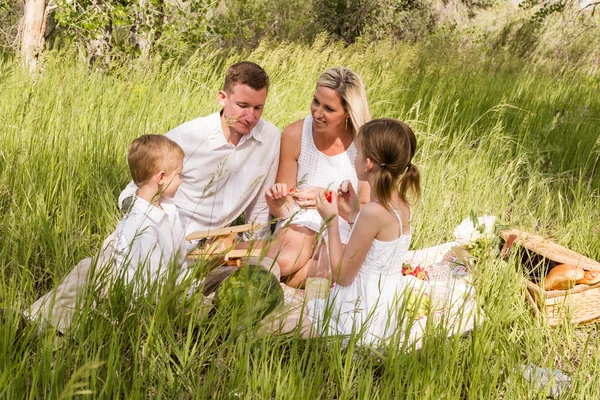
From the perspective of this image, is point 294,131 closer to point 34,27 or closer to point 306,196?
point 306,196

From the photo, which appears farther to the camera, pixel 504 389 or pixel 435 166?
pixel 435 166

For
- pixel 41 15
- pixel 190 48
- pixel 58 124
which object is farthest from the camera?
pixel 190 48

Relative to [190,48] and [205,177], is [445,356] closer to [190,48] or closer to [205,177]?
[205,177]

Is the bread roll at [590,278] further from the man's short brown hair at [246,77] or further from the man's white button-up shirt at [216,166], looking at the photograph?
the man's short brown hair at [246,77]

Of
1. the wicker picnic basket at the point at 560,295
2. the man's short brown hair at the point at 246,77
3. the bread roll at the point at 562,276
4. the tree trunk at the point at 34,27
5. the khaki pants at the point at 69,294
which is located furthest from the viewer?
the tree trunk at the point at 34,27

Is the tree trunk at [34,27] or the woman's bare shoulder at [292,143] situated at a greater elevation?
the tree trunk at [34,27]

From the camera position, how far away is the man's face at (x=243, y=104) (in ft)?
11.5

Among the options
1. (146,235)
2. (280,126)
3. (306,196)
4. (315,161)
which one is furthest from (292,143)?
(146,235)

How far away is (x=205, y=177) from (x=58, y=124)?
88 cm

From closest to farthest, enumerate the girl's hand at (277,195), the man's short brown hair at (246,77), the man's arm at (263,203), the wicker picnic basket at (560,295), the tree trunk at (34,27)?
1. the wicker picnic basket at (560,295)
2. the man's short brown hair at (246,77)
3. the girl's hand at (277,195)
4. the man's arm at (263,203)
5. the tree trunk at (34,27)

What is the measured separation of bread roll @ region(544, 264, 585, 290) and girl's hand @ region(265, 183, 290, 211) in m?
1.47

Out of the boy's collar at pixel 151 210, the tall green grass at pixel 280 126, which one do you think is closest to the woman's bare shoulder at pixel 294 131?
the tall green grass at pixel 280 126

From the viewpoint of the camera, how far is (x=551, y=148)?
4965 mm

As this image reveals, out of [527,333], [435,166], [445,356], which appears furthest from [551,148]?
[445,356]
